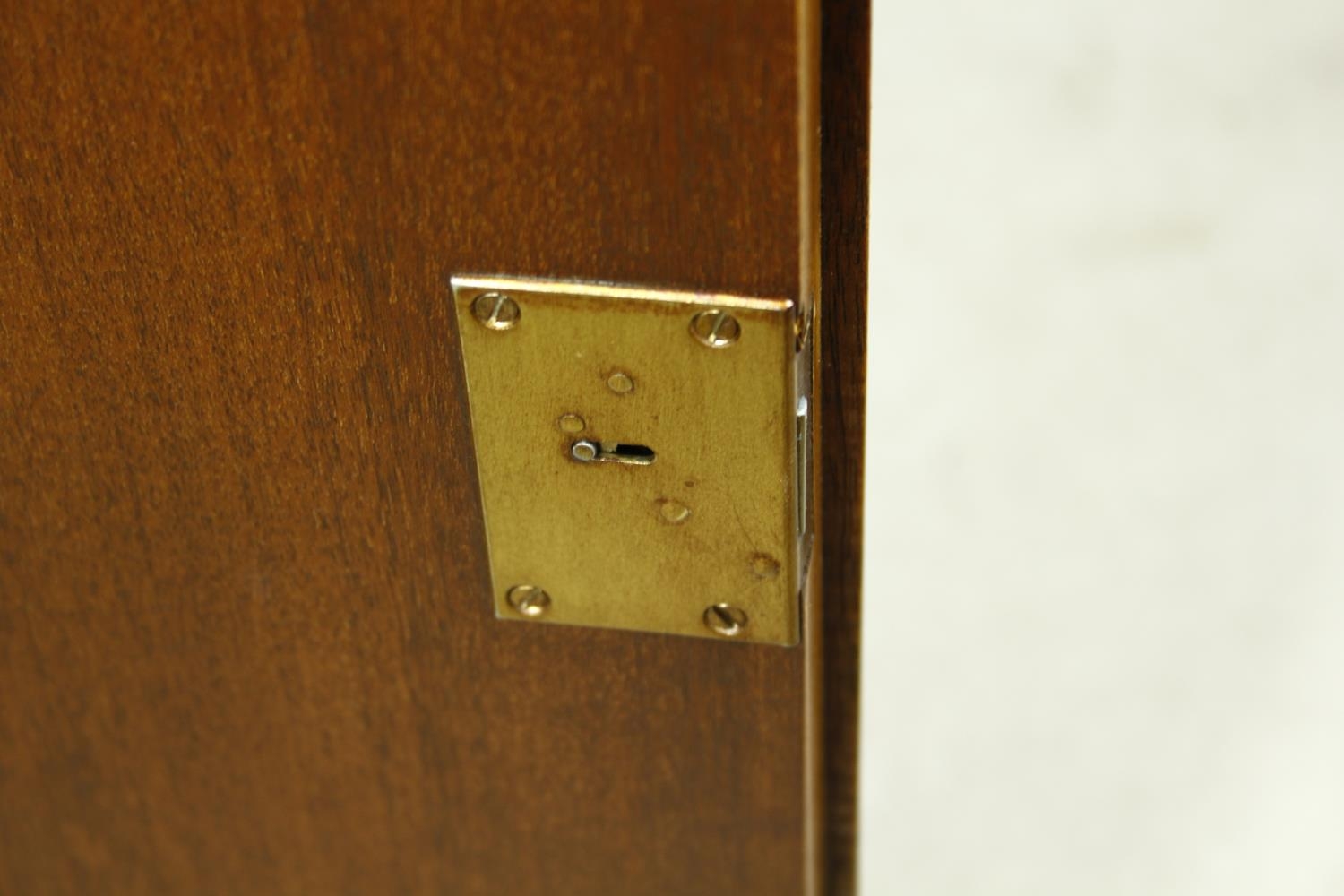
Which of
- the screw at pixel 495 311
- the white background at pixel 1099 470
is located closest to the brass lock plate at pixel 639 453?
the screw at pixel 495 311

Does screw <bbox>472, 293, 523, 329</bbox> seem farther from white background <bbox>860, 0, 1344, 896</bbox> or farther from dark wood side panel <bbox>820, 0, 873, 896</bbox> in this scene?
white background <bbox>860, 0, 1344, 896</bbox>

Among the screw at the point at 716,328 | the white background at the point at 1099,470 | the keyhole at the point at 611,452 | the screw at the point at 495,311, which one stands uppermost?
the screw at the point at 495,311

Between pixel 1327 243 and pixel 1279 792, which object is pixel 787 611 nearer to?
pixel 1279 792

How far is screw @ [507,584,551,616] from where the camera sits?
1.23ft

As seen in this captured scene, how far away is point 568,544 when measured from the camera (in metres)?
0.36

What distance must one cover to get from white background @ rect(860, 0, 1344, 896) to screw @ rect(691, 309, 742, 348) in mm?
492

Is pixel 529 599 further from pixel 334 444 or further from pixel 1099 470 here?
pixel 1099 470

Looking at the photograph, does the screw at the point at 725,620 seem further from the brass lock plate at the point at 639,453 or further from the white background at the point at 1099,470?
the white background at the point at 1099,470

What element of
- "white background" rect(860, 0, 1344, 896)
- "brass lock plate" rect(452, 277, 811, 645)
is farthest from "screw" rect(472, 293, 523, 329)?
"white background" rect(860, 0, 1344, 896)

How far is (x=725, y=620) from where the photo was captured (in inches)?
14.5

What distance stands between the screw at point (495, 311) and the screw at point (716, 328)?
38 millimetres

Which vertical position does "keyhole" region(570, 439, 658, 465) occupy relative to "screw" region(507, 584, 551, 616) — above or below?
above

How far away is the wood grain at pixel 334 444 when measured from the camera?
296 millimetres

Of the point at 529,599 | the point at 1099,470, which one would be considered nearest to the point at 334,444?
the point at 529,599
